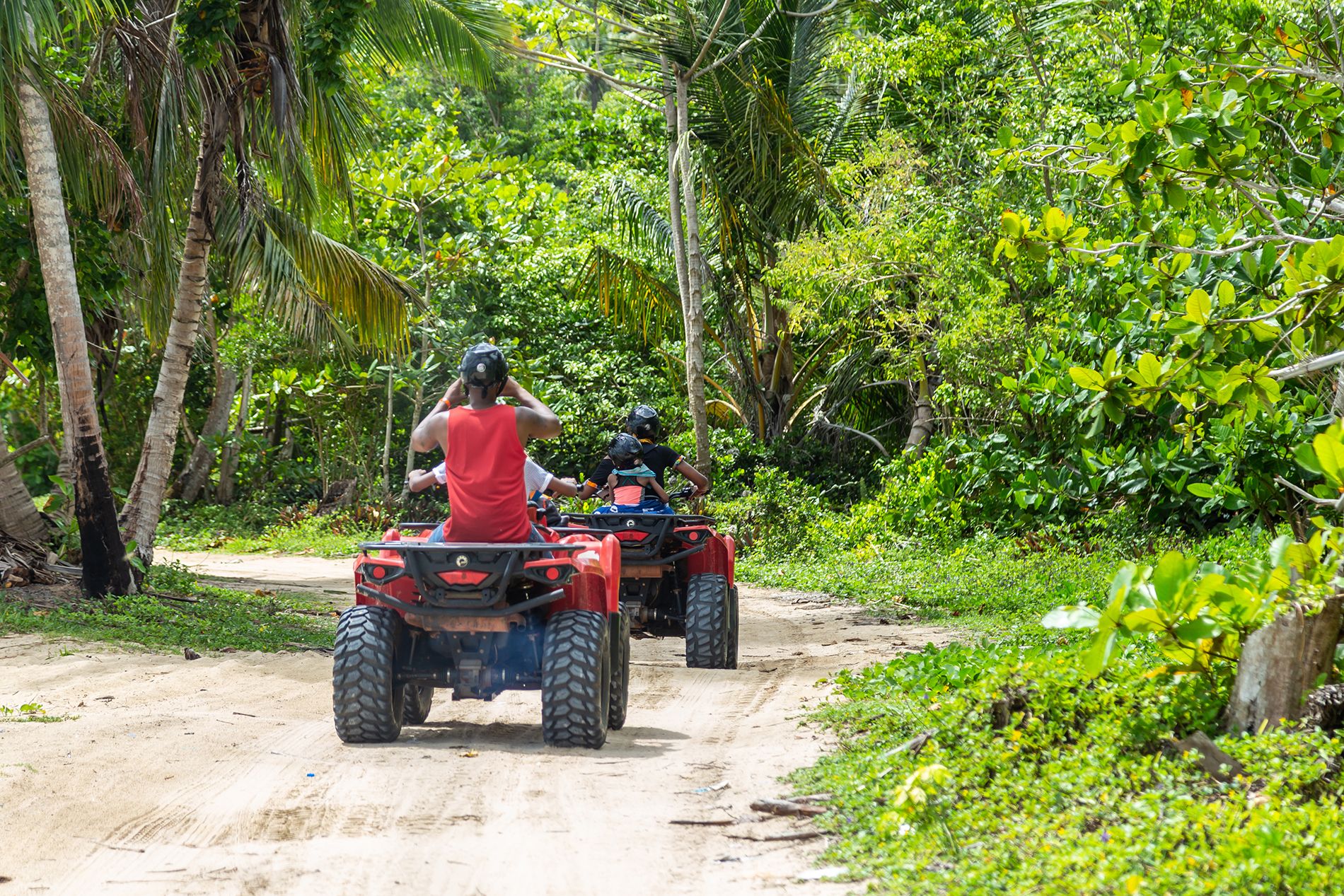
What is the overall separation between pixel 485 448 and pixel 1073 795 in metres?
2.92

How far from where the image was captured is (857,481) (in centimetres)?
1953

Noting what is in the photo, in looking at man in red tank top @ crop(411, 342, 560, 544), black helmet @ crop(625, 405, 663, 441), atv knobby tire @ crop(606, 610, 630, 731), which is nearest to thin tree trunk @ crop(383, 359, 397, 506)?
black helmet @ crop(625, 405, 663, 441)

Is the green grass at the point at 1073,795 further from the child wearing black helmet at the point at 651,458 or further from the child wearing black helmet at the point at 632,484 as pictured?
the child wearing black helmet at the point at 651,458

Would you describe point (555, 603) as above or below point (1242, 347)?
below

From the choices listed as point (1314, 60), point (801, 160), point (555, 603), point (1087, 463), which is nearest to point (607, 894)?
point (555, 603)

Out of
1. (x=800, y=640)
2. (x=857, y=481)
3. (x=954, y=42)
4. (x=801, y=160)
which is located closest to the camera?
(x=800, y=640)

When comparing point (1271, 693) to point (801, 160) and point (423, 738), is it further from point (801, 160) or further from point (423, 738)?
point (801, 160)

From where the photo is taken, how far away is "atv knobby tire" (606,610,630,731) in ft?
19.6

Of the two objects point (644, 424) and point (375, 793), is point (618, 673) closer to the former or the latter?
point (375, 793)

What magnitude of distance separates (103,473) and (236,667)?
2.84 m

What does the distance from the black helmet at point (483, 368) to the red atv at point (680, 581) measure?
7.48 feet

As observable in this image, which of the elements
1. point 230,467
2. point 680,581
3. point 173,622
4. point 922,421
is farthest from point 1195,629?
point 230,467

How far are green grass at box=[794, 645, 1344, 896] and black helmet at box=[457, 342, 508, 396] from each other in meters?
2.19

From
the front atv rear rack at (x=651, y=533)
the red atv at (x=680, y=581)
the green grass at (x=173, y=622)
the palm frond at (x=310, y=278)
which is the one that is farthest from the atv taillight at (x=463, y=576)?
the palm frond at (x=310, y=278)
